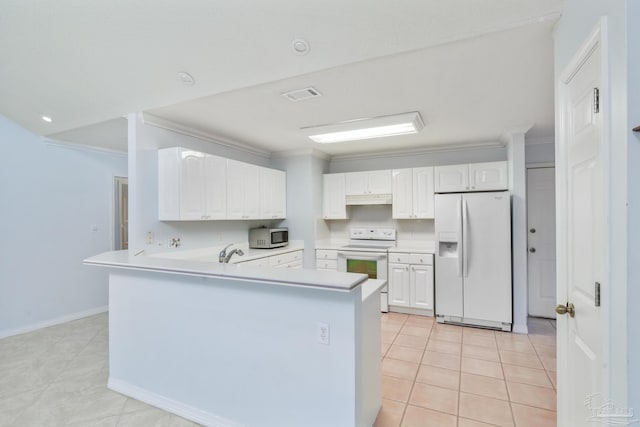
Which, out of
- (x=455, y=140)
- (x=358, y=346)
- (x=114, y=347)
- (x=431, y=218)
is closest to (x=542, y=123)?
(x=455, y=140)

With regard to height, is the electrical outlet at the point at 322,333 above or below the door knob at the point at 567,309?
below

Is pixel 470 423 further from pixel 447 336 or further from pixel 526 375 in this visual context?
pixel 447 336

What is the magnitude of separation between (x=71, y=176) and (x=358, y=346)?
4469 mm

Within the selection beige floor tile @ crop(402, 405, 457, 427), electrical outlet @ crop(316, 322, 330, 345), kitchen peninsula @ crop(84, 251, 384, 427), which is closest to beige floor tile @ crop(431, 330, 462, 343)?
beige floor tile @ crop(402, 405, 457, 427)

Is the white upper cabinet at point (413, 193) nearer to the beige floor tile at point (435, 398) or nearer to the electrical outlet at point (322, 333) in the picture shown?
the beige floor tile at point (435, 398)

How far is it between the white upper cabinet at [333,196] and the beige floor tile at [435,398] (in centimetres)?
291

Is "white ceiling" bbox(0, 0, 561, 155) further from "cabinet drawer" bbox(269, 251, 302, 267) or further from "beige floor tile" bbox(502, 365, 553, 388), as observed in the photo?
"beige floor tile" bbox(502, 365, 553, 388)

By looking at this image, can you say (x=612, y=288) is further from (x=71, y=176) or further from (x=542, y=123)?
(x=71, y=176)

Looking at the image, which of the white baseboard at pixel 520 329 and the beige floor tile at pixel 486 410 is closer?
the beige floor tile at pixel 486 410

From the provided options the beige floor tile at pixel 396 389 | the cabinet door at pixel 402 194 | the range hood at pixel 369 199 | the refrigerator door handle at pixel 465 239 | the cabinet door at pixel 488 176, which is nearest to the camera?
the beige floor tile at pixel 396 389

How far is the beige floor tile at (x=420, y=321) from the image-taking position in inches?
148

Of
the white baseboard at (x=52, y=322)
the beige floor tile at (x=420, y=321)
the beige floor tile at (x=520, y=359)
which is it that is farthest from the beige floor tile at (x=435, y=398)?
the white baseboard at (x=52, y=322)

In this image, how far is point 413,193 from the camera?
4.40 m

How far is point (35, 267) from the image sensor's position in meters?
3.67
